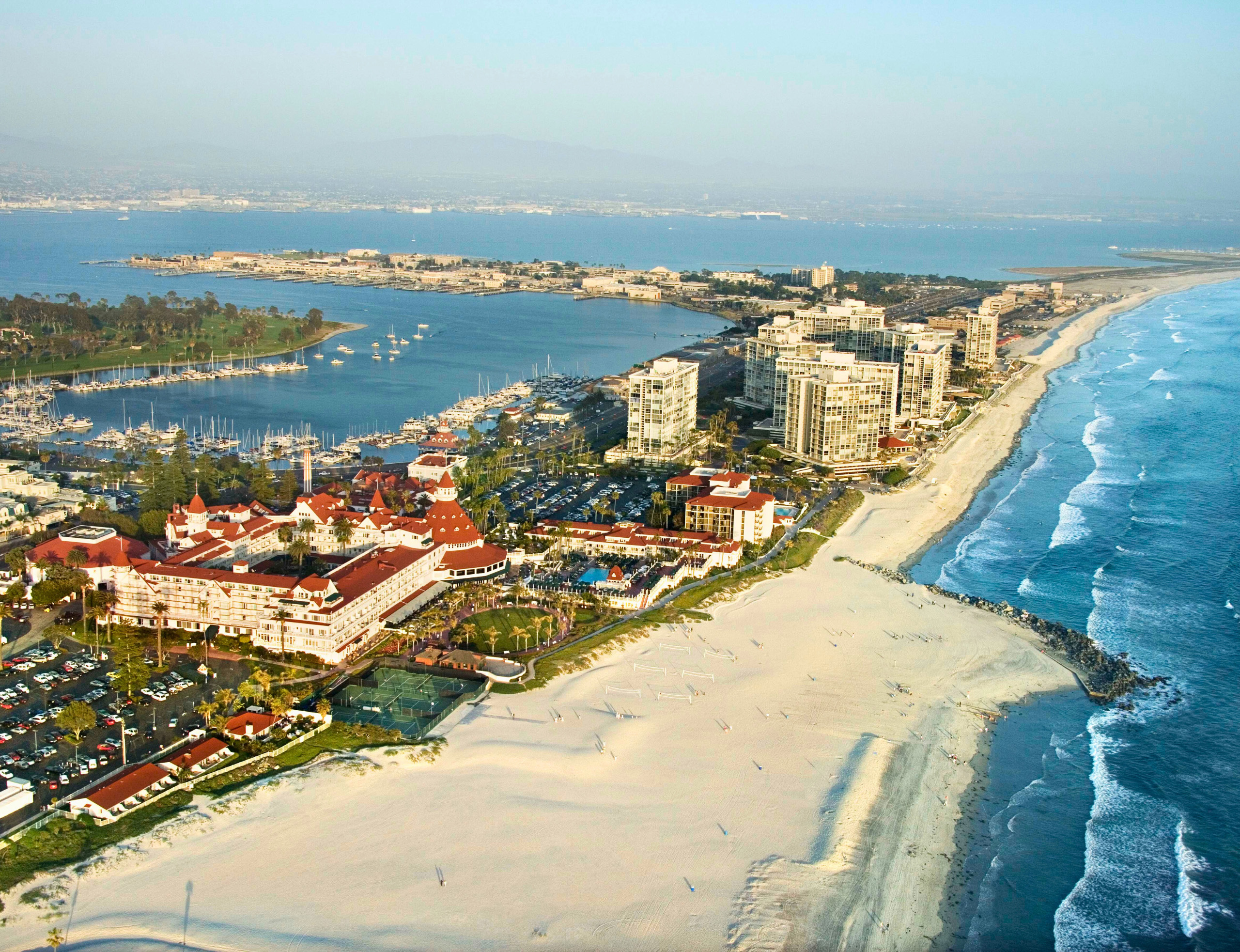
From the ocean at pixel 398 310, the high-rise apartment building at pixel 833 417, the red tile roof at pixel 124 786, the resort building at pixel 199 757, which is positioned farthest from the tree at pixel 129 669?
the high-rise apartment building at pixel 833 417

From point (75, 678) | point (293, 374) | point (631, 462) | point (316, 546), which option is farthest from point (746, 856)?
point (293, 374)

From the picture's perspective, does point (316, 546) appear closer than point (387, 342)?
Yes

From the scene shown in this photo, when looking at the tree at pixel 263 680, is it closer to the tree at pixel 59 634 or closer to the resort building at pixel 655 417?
the tree at pixel 59 634

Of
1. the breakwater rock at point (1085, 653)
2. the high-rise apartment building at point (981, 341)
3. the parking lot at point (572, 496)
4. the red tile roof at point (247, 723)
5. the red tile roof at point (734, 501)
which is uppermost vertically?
the high-rise apartment building at point (981, 341)

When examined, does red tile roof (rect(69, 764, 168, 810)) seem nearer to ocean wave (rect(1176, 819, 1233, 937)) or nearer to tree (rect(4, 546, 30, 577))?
tree (rect(4, 546, 30, 577))

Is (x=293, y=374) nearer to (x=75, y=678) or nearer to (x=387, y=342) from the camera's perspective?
(x=387, y=342)

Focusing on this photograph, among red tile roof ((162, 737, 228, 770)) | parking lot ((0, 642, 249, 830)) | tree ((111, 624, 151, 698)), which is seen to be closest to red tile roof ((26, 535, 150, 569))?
parking lot ((0, 642, 249, 830))
